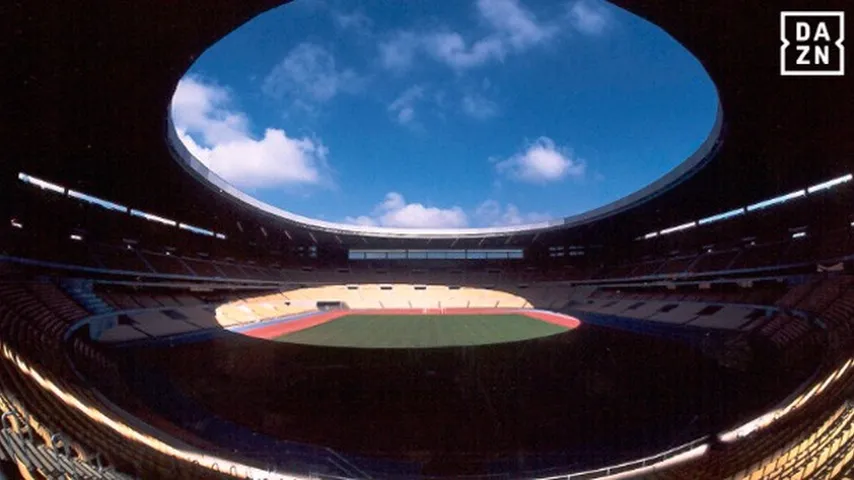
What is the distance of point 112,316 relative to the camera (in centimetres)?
1822

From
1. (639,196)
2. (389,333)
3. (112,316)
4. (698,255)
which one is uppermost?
(639,196)

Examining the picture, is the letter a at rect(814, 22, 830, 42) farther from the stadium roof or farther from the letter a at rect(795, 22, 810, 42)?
the stadium roof

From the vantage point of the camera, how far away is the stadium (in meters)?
7.81

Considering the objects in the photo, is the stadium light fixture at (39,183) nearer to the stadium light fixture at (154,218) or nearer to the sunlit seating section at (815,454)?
the stadium light fixture at (154,218)

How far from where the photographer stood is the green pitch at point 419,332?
20172mm

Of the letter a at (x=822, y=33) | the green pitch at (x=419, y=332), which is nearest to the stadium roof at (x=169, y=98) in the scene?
the letter a at (x=822, y=33)

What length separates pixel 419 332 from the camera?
23.8 m

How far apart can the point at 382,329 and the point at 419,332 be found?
283 cm

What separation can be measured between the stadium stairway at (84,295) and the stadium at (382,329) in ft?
0.42

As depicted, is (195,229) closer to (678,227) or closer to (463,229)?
(463,229)

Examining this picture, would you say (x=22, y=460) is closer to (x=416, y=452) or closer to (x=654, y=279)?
Result: (x=416, y=452)

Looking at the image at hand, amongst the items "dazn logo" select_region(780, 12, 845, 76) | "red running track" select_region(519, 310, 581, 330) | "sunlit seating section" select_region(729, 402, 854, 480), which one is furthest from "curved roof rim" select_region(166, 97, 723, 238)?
"sunlit seating section" select_region(729, 402, 854, 480)

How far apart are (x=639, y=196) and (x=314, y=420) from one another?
20705mm

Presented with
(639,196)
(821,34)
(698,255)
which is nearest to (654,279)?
(698,255)
